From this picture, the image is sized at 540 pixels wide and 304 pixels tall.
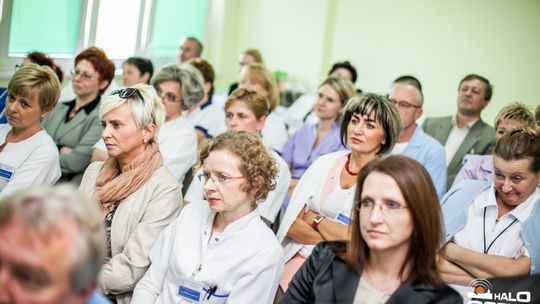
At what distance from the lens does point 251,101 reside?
3.51 m

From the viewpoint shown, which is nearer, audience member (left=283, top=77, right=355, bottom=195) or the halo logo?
the halo logo

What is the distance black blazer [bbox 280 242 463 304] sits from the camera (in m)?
1.76

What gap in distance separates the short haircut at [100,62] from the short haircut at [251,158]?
1841mm

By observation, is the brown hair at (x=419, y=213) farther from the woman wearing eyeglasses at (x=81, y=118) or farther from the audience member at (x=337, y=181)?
the woman wearing eyeglasses at (x=81, y=118)

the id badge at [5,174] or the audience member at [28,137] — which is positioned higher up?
the audience member at [28,137]

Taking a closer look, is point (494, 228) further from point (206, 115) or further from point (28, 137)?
point (206, 115)

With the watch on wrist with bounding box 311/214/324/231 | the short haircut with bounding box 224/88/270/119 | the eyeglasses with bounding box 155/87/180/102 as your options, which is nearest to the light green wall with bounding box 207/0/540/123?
the short haircut with bounding box 224/88/270/119

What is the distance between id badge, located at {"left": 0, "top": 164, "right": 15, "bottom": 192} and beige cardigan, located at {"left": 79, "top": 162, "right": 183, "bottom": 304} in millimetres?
534

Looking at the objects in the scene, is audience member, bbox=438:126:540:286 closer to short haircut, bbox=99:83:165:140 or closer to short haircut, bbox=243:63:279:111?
short haircut, bbox=99:83:165:140

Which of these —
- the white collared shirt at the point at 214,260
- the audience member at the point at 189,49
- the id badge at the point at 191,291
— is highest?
the audience member at the point at 189,49

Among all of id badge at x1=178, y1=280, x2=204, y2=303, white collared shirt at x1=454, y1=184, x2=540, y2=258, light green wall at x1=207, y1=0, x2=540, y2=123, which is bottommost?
id badge at x1=178, y1=280, x2=204, y2=303

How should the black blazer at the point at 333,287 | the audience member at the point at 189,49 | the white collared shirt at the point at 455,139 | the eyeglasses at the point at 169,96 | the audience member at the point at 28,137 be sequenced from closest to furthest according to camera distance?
1. the black blazer at the point at 333,287
2. the audience member at the point at 28,137
3. the eyeglasses at the point at 169,96
4. the white collared shirt at the point at 455,139
5. the audience member at the point at 189,49

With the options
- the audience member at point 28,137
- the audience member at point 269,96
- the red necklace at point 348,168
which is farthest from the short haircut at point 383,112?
the audience member at point 28,137

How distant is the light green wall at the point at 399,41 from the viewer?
17.2 feet
